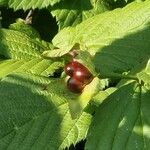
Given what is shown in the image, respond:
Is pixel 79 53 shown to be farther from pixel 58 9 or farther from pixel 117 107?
pixel 58 9

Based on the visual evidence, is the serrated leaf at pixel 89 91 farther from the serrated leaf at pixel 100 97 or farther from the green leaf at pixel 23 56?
the green leaf at pixel 23 56

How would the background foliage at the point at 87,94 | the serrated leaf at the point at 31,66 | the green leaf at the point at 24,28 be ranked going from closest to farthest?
the background foliage at the point at 87,94 → the serrated leaf at the point at 31,66 → the green leaf at the point at 24,28

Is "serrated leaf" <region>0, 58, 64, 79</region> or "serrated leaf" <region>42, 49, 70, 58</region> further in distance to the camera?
"serrated leaf" <region>0, 58, 64, 79</region>

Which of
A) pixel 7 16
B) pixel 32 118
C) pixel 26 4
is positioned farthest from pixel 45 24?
pixel 32 118

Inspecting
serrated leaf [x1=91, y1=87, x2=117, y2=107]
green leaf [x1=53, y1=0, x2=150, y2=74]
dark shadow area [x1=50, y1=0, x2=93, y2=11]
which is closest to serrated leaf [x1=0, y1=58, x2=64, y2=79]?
green leaf [x1=53, y1=0, x2=150, y2=74]

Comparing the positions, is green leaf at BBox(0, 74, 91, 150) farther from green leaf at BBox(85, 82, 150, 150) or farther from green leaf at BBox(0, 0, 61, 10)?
green leaf at BBox(0, 0, 61, 10)

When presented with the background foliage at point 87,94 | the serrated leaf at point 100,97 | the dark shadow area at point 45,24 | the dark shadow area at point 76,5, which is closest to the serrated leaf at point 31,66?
the background foliage at point 87,94

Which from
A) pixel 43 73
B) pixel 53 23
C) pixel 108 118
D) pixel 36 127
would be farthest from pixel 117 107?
pixel 53 23

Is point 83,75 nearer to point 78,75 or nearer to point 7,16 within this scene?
point 78,75
